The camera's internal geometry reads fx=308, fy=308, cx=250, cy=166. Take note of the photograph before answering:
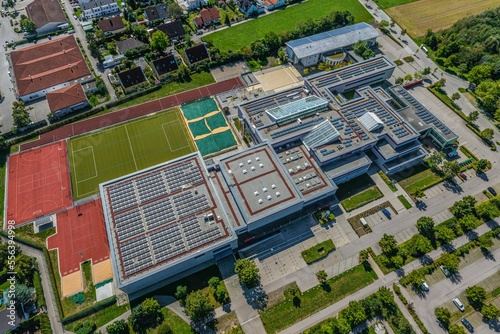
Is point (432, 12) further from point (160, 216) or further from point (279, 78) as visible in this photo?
point (160, 216)

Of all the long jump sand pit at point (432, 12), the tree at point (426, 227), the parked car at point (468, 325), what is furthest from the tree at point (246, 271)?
the long jump sand pit at point (432, 12)

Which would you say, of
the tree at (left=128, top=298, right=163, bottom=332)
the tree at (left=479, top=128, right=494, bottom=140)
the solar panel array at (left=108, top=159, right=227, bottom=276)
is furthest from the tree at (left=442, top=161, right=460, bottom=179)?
the tree at (left=128, top=298, right=163, bottom=332)

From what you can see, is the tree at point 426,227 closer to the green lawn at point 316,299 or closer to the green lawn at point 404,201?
the green lawn at point 404,201

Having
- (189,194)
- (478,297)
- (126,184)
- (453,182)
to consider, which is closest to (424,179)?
(453,182)

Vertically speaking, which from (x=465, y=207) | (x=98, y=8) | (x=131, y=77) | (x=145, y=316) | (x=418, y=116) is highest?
(x=98, y=8)

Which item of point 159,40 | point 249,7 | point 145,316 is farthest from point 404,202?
point 249,7

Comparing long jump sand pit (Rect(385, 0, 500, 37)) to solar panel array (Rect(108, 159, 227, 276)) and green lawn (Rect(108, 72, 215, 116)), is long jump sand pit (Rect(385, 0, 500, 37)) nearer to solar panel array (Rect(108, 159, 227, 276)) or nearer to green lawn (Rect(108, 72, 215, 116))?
green lawn (Rect(108, 72, 215, 116))
